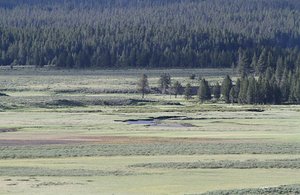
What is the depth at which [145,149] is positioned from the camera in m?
55.3

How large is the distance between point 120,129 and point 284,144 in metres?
18.8

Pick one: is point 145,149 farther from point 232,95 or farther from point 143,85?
point 143,85

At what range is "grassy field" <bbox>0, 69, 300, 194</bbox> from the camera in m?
42.2

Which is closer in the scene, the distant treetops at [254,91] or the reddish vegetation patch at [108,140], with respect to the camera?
the reddish vegetation patch at [108,140]

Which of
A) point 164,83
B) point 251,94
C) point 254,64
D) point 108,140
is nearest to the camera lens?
point 108,140

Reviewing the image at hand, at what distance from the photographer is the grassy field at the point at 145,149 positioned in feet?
139

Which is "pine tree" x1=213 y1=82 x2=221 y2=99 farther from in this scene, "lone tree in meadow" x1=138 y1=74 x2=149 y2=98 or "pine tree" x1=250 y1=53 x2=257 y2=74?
"pine tree" x1=250 y1=53 x2=257 y2=74

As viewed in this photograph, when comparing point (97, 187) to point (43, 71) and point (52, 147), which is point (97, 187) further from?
point (43, 71)

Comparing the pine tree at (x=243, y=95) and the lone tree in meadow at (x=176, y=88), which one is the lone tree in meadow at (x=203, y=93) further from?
the lone tree in meadow at (x=176, y=88)

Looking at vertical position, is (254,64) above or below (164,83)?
above

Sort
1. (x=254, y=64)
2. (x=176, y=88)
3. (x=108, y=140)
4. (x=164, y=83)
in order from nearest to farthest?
(x=108, y=140), (x=176, y=88), (x=164, y=83), (x=254, y=64)

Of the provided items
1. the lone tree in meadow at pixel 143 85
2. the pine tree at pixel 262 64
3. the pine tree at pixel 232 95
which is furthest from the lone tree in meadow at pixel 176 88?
the pine tree at pixel 262 64

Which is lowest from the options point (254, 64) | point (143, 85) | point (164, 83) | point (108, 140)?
point (164, 83)

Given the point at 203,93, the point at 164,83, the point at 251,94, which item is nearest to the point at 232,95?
the point at 251,94
